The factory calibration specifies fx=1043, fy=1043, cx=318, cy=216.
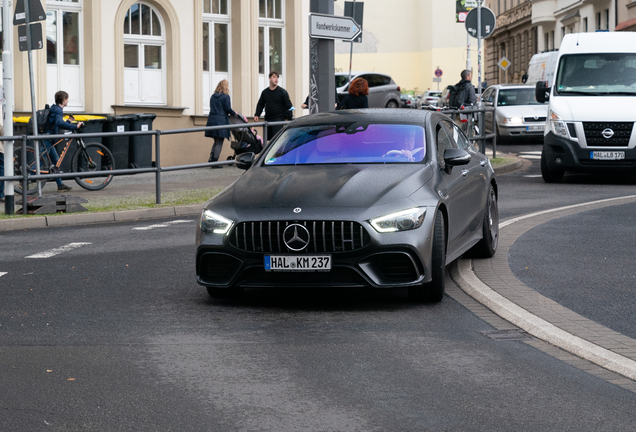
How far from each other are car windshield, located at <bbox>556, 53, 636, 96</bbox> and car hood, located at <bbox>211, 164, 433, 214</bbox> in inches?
419

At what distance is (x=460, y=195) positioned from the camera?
27.7 ft

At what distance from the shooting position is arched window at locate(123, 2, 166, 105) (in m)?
22.8

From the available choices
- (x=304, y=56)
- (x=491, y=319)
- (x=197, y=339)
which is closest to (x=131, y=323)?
(x=197, y=339)

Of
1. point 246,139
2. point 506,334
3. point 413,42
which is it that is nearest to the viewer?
point 506,334

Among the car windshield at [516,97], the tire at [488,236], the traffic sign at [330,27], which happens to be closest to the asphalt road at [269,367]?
the tire at [488,236]

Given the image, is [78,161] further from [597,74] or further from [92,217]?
[597,74]

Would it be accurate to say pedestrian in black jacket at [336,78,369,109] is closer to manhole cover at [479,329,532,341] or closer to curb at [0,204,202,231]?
curb at [0,204,202,231]

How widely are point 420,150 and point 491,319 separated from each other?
1.85 metres

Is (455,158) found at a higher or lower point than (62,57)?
lower

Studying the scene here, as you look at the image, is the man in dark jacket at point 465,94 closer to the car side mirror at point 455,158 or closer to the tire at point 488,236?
the tire at point 488,236

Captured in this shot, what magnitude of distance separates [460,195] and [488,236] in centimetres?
117

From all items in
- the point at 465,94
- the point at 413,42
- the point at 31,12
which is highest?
the point at 413,42

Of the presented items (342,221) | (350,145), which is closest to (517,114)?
(350,145)

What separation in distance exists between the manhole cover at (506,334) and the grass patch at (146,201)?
28.5ft
